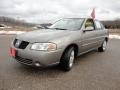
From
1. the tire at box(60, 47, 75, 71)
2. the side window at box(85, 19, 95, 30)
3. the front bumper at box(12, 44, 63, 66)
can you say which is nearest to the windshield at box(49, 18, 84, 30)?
the side window at box(85, 19, 95, 30)

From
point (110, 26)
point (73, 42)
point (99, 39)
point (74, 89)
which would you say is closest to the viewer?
point (74, 89)

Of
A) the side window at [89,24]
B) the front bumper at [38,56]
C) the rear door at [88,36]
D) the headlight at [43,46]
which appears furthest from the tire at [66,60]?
the side window at [89,24]

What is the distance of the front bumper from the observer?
3908 millimetres

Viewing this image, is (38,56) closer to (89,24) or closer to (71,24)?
(71,24)

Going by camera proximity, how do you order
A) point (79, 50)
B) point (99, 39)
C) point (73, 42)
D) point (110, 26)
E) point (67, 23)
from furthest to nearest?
point (110, 26)
point (99, 39)
point (67, 23)
point (79, 50)
point (73, 42)

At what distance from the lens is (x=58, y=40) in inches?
164

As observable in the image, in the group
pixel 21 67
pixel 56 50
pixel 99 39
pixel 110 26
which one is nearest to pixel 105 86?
pixel 56 50

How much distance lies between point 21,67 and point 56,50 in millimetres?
1326

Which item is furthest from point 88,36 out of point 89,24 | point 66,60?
point 66,60

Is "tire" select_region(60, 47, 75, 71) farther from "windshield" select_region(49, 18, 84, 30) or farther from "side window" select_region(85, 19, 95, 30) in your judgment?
"side window" select_region(85, 19, 95, 30)

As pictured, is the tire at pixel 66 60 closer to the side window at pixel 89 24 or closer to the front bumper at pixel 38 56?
the front bumper at pixel 38 56

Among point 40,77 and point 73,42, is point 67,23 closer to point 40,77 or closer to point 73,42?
point 73,42

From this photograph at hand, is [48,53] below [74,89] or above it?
above

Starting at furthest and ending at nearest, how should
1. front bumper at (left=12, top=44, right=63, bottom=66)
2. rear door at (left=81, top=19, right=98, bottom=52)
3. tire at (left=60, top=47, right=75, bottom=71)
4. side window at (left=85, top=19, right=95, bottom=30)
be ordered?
side window at (left=85, top=19, right=95, bottom=30) < rear door at (left=81, top=19, right=98, bottom=52) < tire at (left=60, top=47, right=75, bottom=71) < front bumper at (left=12, top=44, right=63, bottom=66)
